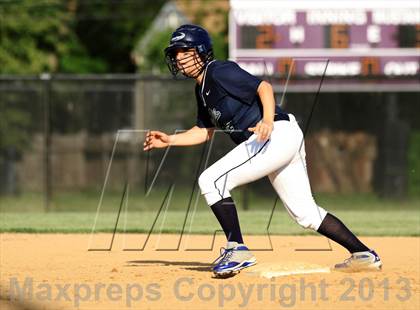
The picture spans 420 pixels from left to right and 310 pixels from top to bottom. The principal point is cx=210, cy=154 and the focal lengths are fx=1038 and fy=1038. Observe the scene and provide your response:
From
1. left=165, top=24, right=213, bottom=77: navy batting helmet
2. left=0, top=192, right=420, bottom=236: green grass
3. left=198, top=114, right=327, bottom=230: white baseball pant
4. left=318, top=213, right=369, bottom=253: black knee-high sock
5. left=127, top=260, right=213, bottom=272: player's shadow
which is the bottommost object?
left=0, top=192, right=420, bottom=236: green grass

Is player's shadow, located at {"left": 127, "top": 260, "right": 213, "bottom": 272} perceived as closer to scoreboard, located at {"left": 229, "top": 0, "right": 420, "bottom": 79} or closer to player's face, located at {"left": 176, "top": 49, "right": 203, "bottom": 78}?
player's face, located at {"left": 176, "top": 49, "right": 203, "bottom": 78}

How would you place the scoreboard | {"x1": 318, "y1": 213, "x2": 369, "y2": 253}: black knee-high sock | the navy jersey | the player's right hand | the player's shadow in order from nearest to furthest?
the navy jersey → {"x1": 318, "y1": 213, "x2": 369, "y2": 253}: black knee-high sock → the player's right hand → the player's shadow → the scoreboard

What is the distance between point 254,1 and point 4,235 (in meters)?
9.36

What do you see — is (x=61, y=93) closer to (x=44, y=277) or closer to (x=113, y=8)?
(x=44, y=277)

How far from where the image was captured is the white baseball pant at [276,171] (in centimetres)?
752

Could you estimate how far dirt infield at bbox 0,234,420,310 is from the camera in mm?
6570

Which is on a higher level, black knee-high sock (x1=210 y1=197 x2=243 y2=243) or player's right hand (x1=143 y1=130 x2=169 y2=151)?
player's right hand (x1=143 y1=130 x2=169 y2=151)

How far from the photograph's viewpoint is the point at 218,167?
759 centimetres

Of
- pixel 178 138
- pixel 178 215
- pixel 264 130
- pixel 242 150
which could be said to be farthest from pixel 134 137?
pixel 264 130

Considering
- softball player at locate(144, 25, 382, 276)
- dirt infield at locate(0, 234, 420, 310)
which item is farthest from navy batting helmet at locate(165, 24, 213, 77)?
dirt infield at locate(0, 234, 420, 310)

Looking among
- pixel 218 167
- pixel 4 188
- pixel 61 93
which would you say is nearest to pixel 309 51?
pixel 61 93

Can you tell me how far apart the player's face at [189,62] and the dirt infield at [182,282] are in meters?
1.53

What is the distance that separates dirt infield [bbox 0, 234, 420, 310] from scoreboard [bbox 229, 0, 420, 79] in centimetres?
902

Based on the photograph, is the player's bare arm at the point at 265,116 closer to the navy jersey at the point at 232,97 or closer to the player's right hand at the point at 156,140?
the navy jersey at the point at 232,97
